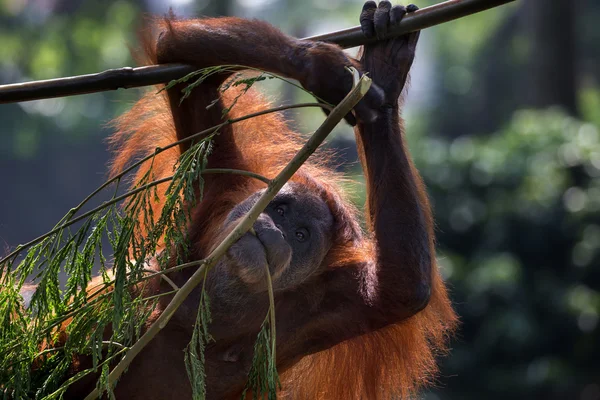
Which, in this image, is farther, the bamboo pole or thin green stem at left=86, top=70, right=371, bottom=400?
the bamboo pole

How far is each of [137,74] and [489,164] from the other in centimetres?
769

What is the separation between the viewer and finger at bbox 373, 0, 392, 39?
3342mm

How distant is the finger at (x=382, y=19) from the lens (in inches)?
132

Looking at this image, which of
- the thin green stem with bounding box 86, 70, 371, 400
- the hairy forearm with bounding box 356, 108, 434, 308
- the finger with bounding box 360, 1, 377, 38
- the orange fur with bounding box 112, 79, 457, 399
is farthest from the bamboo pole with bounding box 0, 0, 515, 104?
the thin green stem with bounding box 86, 70, 371, 400

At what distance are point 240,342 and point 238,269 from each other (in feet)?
2.08

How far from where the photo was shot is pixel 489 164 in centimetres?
1048

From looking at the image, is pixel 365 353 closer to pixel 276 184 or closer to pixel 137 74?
pixel 276 184

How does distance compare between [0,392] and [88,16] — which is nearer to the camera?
[0,392]

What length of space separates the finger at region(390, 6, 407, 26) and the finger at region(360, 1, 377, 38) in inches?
3.4

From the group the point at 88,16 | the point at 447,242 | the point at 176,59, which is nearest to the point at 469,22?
the point at 88,16

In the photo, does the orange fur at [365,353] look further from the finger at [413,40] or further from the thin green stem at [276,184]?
the thin green stem at [276,184]

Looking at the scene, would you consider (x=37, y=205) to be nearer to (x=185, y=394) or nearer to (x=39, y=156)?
(x=39, y=156)

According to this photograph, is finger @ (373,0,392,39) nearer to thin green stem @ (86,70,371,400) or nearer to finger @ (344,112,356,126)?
finger @ (344,112,356,126)

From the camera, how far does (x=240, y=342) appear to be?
11.3 ft
